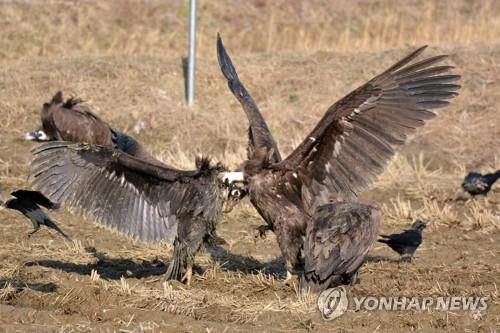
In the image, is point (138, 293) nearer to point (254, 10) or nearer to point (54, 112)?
point (54, 112)

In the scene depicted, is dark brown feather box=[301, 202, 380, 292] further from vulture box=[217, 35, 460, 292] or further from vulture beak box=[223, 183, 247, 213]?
vulture beak box=[223, 183, 247, 213]

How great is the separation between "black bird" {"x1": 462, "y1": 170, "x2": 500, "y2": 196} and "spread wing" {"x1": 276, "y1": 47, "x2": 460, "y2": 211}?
114 inches

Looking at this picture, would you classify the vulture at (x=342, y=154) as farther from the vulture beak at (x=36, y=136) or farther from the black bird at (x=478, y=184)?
the vulture beak at (x=36, y=136)

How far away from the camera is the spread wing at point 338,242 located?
24.0 ft

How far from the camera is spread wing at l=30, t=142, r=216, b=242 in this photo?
7.93 m

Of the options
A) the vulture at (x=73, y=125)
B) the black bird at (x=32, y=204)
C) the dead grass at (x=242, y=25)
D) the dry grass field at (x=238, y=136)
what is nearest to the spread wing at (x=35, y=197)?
the black bird at (x=32, y=204)

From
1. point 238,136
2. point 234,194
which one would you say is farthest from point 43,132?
point 234,194

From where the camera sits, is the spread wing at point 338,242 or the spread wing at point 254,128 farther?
the spread wing at point 254,128

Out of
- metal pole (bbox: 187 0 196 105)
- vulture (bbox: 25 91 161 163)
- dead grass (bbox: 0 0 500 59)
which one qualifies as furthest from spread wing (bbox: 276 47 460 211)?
dead grass (bbox: 0 0 500 59)

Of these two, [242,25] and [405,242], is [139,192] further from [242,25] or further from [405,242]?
[242,25]

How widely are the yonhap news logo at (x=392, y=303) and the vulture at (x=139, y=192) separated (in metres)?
1.29

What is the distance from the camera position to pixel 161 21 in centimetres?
2081

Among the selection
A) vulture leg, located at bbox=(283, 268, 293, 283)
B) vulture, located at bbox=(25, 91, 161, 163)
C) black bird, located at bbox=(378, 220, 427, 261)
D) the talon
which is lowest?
the talon

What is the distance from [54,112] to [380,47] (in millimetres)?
8125
